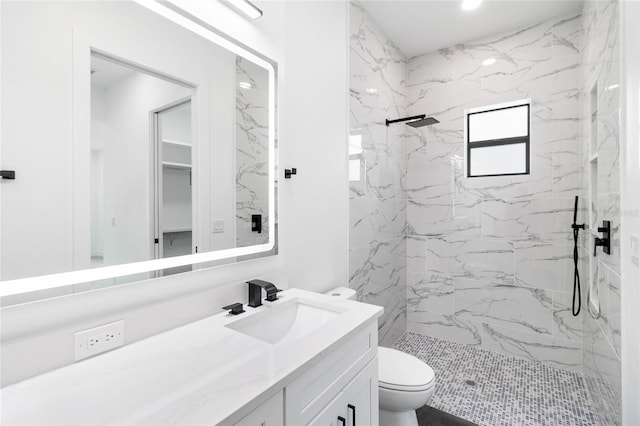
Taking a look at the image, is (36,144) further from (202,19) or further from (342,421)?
(342,421)

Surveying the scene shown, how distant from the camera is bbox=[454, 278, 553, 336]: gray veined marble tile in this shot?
2680mm

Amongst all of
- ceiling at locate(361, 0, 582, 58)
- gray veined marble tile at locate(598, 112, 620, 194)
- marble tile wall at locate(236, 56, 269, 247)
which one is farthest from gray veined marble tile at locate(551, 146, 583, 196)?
marble tile wall at locate(236, 56, 269, 247)

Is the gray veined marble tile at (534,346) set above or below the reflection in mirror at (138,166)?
below

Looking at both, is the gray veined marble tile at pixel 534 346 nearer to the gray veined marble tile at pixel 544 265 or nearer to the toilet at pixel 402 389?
the gray veined marble tile at pixel 544 265

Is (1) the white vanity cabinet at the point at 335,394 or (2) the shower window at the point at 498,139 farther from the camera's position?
(2) the shower window at the point at 498,139

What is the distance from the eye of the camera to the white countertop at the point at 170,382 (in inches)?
27.0

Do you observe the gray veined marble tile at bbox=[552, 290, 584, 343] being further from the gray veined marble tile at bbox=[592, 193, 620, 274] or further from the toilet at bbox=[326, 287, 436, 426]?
the toilet at bbox=[326, 287, 436, 426]

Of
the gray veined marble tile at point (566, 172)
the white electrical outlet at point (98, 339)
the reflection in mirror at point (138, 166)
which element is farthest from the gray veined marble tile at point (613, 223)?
the white electrical outlet at point (98, 339)

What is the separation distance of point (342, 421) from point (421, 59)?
3.34m

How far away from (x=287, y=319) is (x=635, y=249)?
1.49 m

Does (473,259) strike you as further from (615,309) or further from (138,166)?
(138,166)

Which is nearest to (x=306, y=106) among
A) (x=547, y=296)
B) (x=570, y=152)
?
(x=570, y=152)

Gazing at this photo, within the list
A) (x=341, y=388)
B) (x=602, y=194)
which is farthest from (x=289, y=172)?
(x=602, y=194)

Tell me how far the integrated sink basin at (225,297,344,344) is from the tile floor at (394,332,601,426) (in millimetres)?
1336
